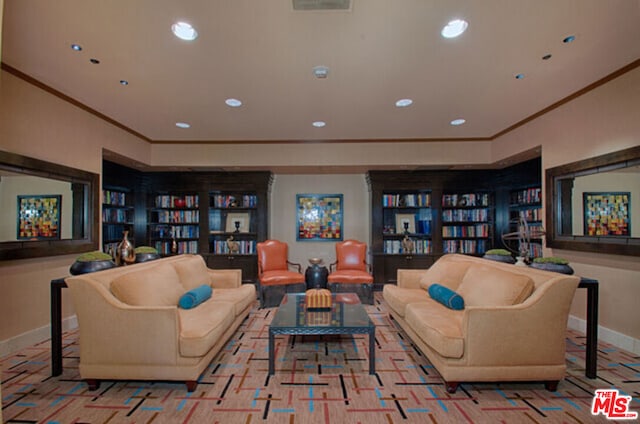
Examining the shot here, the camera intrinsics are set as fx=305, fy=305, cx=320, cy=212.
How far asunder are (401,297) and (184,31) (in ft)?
10.6

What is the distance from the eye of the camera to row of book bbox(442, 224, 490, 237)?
5797 millimetres

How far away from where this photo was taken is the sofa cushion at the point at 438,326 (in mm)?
2232

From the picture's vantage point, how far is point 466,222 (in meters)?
5.87

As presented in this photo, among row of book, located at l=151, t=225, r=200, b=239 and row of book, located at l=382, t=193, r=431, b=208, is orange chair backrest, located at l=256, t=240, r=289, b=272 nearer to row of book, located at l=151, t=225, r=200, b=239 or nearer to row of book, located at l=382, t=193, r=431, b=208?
row of book, located at l=151, t=225, r=200, b=239

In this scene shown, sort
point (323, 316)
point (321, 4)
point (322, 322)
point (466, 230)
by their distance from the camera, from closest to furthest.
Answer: point (321, 4), point (322, 322), point (323, 316), point (466, 230)

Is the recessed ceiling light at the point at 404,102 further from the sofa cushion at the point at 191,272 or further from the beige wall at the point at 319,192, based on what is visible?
the sofa cushion at the point at 191,272

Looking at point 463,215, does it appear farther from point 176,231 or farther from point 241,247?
point 176,231

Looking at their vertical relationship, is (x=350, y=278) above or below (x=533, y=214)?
below

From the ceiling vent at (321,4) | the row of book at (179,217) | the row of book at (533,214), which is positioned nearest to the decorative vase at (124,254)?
the ceiling vent at (321,4)

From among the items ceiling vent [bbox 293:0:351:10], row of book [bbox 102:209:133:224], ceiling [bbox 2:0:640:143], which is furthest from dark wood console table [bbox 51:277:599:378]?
ceiling vent [bbox 293:0:351:10]

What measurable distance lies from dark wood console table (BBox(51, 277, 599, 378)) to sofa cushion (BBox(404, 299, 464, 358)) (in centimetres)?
97

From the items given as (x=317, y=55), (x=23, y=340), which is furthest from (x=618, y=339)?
(x=23, y=340)

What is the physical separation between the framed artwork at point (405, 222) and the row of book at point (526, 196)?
174 cm

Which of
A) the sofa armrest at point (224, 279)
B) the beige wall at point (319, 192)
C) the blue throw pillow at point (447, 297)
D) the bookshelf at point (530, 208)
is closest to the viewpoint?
the blue throw pillow at point (447, 297)
